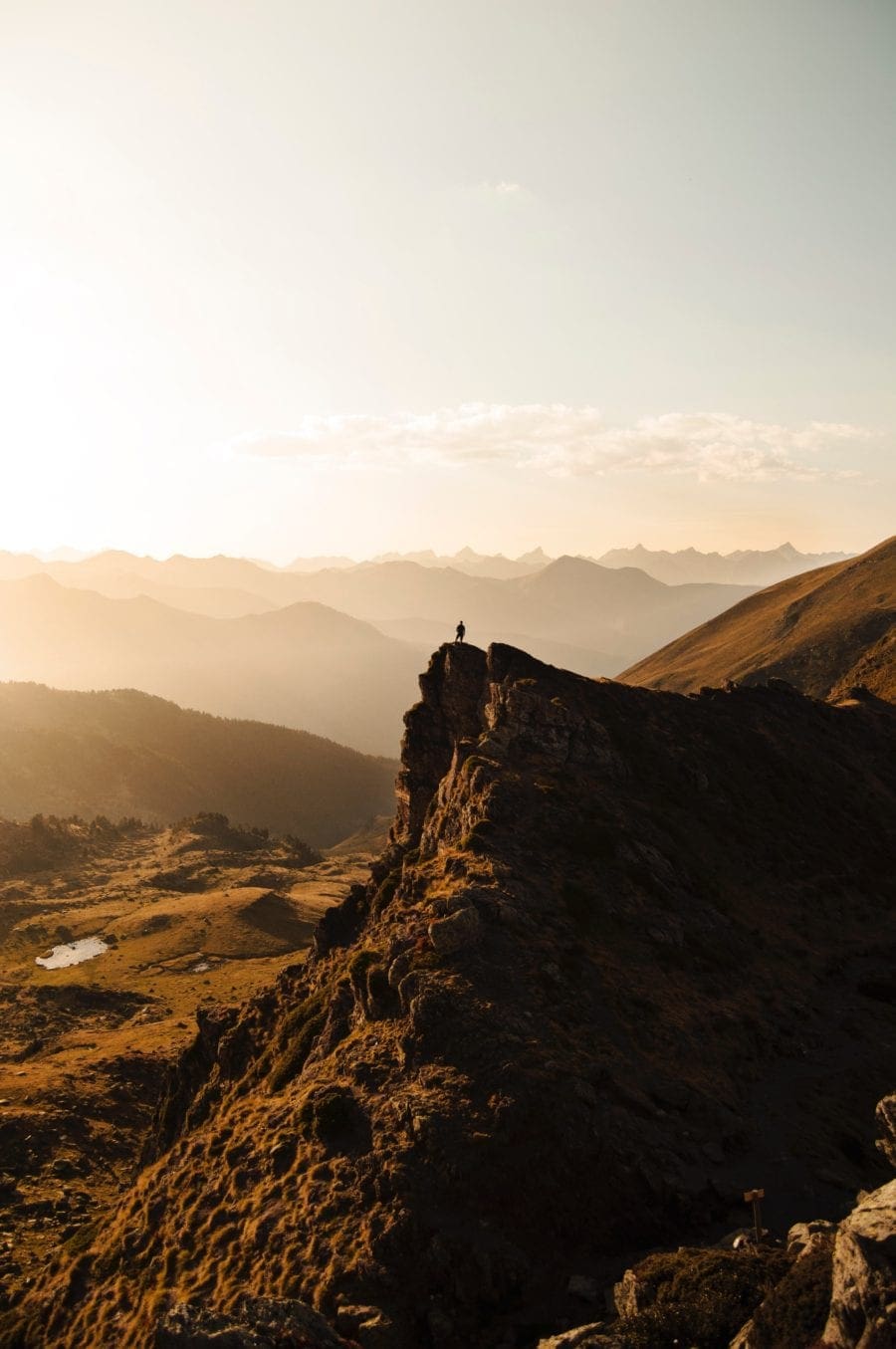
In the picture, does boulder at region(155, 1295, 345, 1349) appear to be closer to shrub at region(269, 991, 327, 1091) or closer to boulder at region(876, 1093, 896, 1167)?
shrub at region(269, 991, 327, 1091)

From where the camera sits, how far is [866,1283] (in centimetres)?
2270

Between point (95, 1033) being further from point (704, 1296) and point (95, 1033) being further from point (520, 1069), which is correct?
point (704, 1296)

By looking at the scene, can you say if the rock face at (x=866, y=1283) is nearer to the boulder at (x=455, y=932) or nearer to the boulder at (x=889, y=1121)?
the boulder at (x=889, y=1121)

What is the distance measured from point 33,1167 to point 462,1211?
61569 mm

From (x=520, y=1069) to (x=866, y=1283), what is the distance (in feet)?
64.5

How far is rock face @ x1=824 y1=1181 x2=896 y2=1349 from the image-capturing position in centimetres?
2216

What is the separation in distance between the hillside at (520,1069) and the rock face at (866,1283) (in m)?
13.6

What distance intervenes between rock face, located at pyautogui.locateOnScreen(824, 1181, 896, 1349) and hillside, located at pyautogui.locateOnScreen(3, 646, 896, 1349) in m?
13.6

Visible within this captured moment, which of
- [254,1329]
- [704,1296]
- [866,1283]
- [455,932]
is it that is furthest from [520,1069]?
[866,1283]

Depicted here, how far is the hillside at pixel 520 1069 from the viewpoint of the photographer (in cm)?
3591

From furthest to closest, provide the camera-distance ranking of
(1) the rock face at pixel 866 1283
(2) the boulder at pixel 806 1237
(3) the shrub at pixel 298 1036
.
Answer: (3) the shrub at pixel 298 1036 < (2) the boulder at pixel 806 1237 < (1) the rock face at pixel 866 1283

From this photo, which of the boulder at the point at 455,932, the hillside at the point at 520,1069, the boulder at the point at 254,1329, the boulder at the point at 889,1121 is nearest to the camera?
the boulder at the point at 889,1121

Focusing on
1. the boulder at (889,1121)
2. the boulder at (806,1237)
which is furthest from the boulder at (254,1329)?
the boulder at (889,1121)

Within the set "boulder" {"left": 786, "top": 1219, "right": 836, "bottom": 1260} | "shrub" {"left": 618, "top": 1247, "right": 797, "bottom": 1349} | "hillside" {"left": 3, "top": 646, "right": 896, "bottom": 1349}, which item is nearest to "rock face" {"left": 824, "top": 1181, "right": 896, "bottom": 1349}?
"boulder" {"left": 786, "top": 1219, "right": 836, "bottom": 1260}
